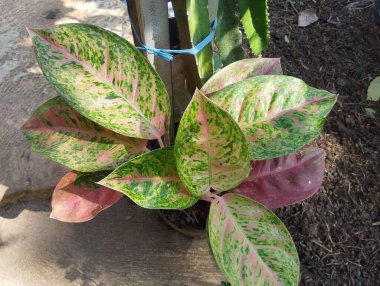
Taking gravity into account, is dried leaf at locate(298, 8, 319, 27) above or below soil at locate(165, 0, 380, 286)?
above

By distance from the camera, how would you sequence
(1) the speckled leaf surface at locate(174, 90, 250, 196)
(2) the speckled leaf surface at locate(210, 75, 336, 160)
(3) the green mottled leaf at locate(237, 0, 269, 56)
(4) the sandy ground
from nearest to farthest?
(1) the speckled leaf surface at locate(174, 90, 250, 196)
(2) the speckled leaf surface at locate(210, 75, 336, 160)
(3) the green mottled leaf at locate(237, 0, 269, 56)
(4) the sandy ground

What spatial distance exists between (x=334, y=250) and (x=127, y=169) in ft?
2.37

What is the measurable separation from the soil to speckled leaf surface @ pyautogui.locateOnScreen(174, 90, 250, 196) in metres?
0.34

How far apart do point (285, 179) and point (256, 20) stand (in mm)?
409

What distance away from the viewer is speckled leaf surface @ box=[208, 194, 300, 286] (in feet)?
2.65

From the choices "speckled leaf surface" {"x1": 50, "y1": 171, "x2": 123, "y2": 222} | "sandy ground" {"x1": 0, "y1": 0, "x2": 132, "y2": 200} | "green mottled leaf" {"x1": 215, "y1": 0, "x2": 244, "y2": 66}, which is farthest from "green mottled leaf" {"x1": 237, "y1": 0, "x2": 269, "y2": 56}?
"sandy ground" {"x1": 0, "y1": 0, "x2": 132, "y2": 200}

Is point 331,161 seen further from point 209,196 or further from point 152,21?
point 152,21

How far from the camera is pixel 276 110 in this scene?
858 millimetres

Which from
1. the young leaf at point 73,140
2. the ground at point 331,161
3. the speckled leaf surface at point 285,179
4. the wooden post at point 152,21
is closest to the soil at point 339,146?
the ground at point 331,161

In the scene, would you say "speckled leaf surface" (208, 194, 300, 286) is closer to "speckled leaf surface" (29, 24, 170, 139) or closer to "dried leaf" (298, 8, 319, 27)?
"speckled leaf surface" (29, 24, 170, 139)

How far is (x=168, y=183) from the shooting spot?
884 millimetres

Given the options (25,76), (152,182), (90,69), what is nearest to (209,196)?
(152,182)

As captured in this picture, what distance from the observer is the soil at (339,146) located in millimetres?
1227

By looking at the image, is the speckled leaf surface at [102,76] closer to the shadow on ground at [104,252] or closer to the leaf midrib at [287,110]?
the leaf midrib at [287,110]
